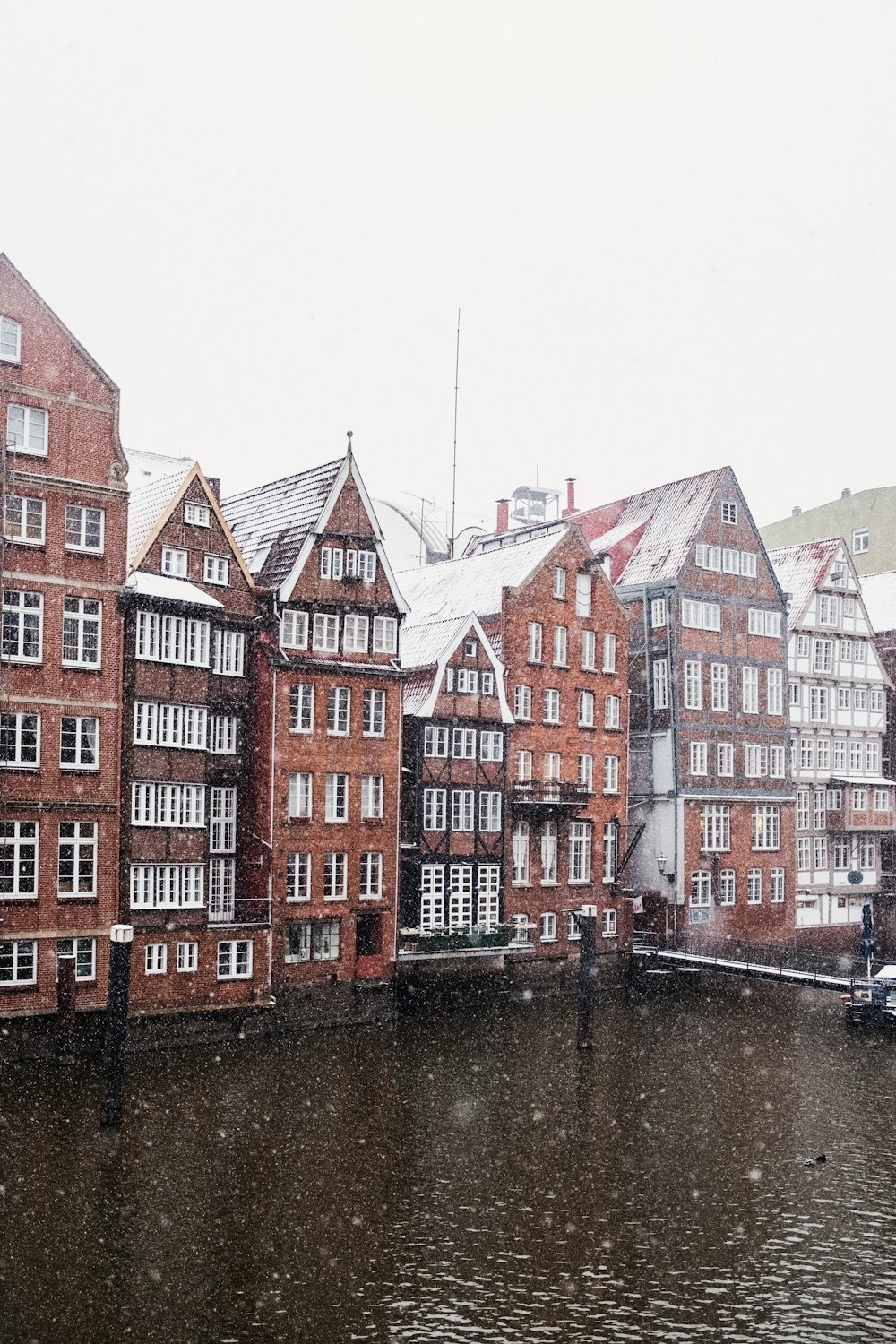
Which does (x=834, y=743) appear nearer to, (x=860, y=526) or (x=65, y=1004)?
(x=860, y=526)

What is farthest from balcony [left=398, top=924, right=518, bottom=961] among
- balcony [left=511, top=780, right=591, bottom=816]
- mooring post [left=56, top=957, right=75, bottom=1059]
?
mooring post [left=56, top=957, right=75, bottom=1059]

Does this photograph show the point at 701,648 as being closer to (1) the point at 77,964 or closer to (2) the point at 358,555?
(2) the point at 358,555

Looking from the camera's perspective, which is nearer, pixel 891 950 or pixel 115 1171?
pixel 115 1171

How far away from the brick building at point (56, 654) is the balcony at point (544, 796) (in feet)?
64.0

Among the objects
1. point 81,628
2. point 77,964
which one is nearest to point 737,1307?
point 77,964

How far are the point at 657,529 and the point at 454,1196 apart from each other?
45176 millimetres

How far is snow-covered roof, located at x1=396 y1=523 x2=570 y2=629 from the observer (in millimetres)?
61531

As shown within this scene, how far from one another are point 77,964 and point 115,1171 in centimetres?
1328

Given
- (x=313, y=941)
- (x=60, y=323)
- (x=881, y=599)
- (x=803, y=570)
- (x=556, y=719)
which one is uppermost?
(x=60, y=323)

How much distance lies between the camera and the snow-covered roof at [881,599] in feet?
260

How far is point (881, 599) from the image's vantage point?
81062 millimetres

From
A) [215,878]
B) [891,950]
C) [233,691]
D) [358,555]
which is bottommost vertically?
[891,950]

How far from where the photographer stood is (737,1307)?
25172mm

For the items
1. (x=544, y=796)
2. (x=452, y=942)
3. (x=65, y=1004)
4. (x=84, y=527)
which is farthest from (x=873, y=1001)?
(x=84, y=527)
